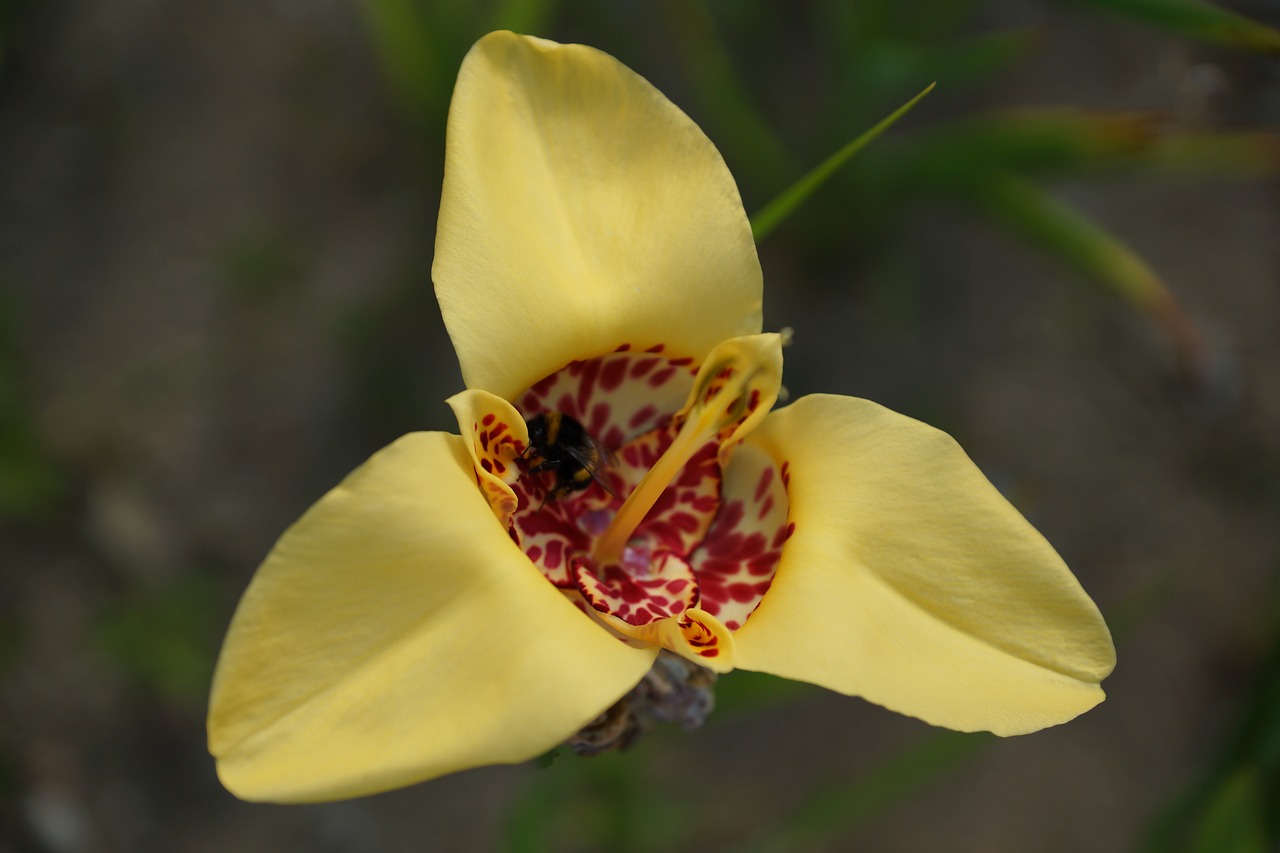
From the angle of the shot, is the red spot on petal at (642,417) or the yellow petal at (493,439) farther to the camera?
the red spot on petal at (642,417)

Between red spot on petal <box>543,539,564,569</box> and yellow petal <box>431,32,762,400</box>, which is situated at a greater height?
yellow petal <box>431,32,762,400</box>

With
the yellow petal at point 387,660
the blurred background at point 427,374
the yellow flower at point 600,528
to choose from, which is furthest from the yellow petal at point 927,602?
the blurred background at point 427,374

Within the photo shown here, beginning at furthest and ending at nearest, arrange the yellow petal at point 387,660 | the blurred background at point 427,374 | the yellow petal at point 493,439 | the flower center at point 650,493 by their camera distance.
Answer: the blurred background at point 427,374
the flower center at point 650,493
the yellow petal at point 493,439
the yellow petal at point 387,660

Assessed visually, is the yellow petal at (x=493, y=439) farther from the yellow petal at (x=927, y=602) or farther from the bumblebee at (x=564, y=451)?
the yellow petal at (x=927, y=602)

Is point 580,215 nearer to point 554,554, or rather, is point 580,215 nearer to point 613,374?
point 613,374

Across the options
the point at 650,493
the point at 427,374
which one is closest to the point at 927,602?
the point at 650,493

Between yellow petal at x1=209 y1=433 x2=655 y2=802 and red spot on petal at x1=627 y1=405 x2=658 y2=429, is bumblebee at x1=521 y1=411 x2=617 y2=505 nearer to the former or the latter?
red spot on petal at x1=627 y1=405 x2=658 y2=429

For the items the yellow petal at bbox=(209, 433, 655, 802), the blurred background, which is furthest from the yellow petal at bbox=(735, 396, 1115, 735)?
the blurred background
